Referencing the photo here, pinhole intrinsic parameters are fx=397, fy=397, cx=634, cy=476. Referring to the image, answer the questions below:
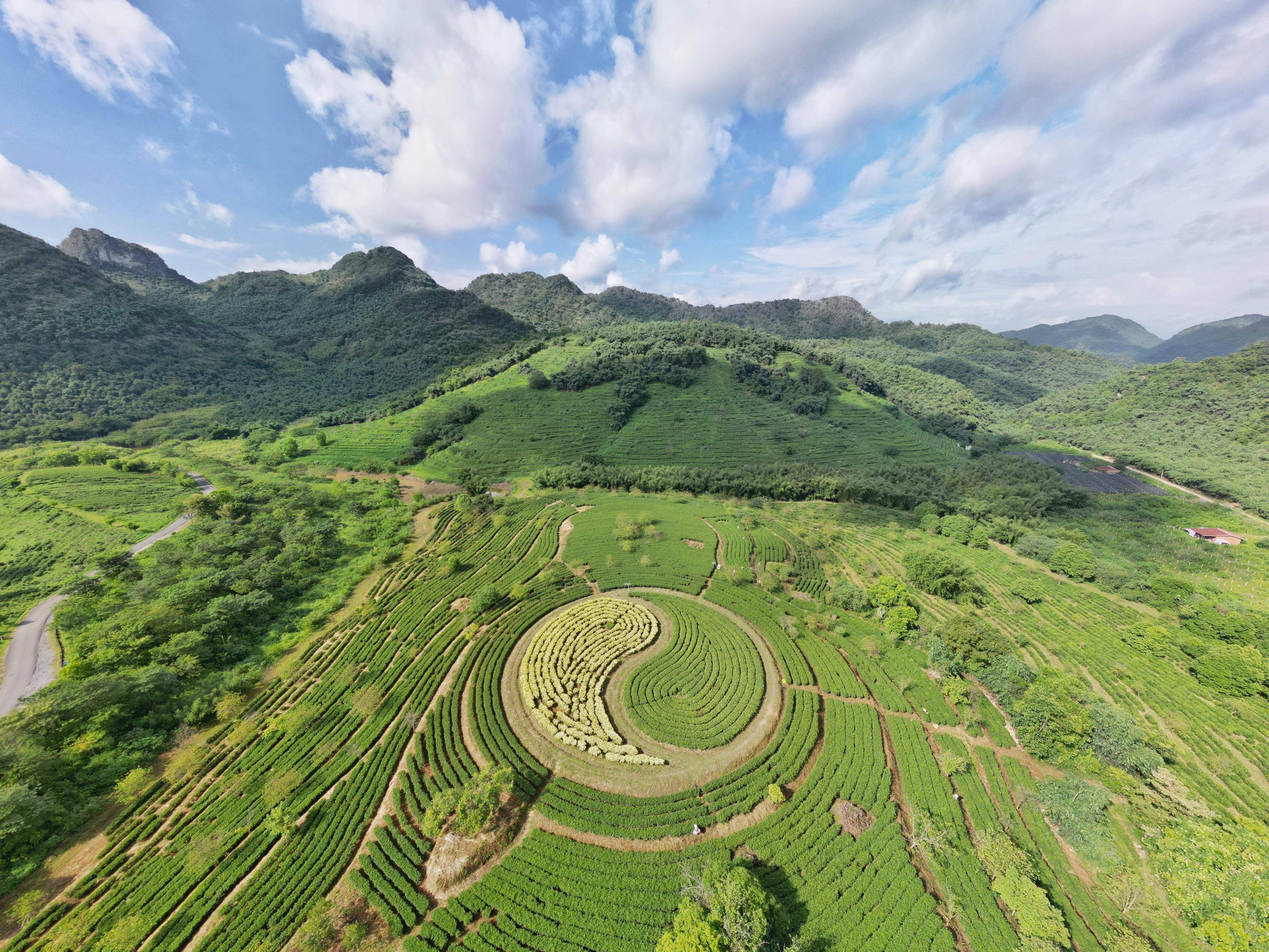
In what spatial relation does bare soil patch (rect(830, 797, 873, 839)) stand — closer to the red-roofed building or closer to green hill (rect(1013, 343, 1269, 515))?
the red-roofed building

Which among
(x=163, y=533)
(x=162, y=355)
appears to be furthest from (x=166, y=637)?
(x=162, y=355)

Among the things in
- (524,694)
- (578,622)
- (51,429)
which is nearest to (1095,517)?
(578,622)

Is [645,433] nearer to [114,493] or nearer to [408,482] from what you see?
[408,482]

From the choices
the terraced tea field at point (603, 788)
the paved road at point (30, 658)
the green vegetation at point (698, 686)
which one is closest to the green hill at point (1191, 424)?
the terraced tea field at point (603, 788)

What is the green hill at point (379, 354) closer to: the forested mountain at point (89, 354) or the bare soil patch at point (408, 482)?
the forested mountain at point (89, 354)

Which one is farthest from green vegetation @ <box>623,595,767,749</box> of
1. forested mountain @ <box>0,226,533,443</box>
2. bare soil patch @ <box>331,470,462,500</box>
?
forested mountain @ <box>0,226,533,443</box>

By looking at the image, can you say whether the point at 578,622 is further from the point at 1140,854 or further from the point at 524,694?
the point at 1140,854
